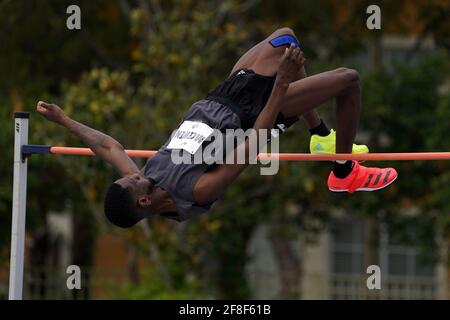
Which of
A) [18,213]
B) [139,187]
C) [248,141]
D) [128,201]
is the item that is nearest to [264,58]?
[248,141]

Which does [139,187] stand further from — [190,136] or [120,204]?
[190,136]

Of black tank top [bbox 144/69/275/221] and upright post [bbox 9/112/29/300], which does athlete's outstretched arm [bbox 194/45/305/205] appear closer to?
black tank top [bbox 144/69/275/221]

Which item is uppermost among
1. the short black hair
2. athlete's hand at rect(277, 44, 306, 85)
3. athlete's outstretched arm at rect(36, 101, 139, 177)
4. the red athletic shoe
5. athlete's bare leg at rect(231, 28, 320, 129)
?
athlete's bare leg at rect(231, 28, 320, 129)

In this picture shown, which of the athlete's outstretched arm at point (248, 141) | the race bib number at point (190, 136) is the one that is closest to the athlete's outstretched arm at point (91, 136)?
the race bib number at point (190, 136)

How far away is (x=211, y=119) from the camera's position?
305 inches

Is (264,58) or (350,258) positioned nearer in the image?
(264,58)

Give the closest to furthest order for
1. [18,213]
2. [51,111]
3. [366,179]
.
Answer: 1. [51,111]
2. [366,179]
3. [18,213]

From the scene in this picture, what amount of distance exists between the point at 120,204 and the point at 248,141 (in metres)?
0.87

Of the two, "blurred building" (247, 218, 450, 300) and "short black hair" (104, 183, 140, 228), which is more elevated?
"blurred building" (247, 218, 450, 300)

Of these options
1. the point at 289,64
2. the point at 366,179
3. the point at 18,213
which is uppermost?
the point at 289,64

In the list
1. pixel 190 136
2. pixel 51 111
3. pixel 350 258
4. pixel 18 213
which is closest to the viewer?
pixel 190 136

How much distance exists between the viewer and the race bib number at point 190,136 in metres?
7.62

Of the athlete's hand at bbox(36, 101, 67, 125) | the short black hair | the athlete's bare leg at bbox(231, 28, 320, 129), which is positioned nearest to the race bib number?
the short black hair

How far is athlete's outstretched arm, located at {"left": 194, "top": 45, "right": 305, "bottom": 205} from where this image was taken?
7.55m
